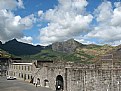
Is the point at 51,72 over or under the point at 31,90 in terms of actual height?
over

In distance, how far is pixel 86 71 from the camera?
1561 inches

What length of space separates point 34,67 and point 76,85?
1074 inches

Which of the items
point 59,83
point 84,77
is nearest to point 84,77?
point 84,77

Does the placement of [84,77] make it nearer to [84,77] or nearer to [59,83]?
[84,77]

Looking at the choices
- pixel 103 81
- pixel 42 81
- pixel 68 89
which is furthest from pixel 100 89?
pixel 42 81

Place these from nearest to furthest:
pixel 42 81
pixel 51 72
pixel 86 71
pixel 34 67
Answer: pixel 86 71, pixel 51 72, pixel 42 81, pixel 34 67

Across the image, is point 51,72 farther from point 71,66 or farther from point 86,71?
point 86,71

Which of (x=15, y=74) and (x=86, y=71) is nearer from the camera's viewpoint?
(x=86, y=71)

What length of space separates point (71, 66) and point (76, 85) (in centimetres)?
658

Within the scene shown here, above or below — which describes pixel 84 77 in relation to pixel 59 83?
above

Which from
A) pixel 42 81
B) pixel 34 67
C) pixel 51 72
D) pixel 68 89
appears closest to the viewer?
pixel 68 89

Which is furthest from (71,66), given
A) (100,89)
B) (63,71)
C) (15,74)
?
(15,74)

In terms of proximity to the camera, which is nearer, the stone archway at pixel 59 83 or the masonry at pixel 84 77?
the masonry at pixel 84 77

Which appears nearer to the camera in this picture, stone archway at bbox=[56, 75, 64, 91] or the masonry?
the masonry
